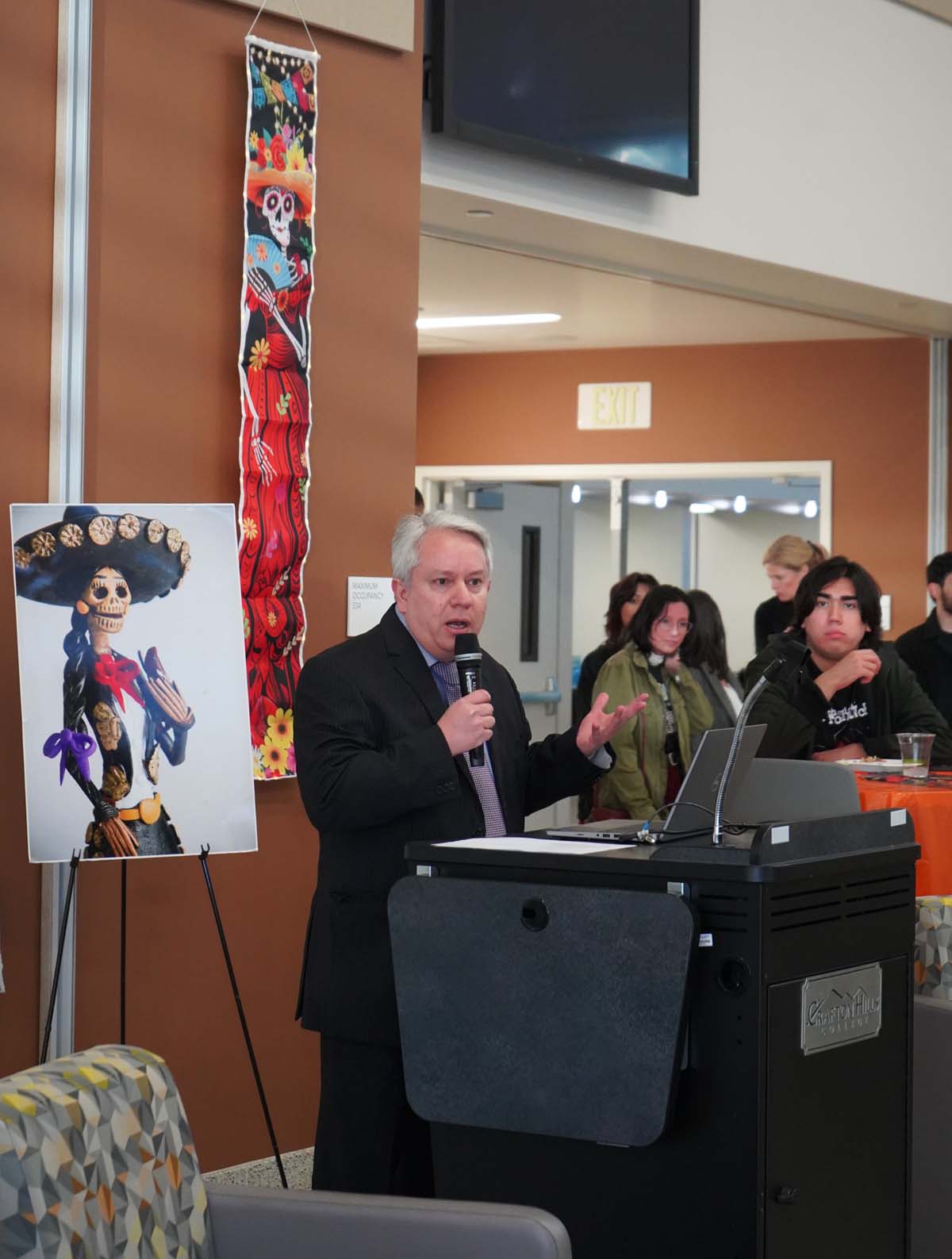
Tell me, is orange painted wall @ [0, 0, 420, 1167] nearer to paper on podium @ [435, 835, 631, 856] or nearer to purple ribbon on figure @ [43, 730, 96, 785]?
purple ribbon on figure @ [43, 730, 96, 785]

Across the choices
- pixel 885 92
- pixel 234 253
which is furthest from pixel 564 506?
pixel 234 253

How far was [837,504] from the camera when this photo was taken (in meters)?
9.21

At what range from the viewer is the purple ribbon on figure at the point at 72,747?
3367 millimetres

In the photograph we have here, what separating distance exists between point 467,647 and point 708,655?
3492 mm

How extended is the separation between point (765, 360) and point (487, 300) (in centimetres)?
203

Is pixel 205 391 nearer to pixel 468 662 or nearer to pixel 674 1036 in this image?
pixel 468 662

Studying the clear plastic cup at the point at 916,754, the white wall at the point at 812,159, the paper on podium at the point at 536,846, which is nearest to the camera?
the paper on podium at the point at 536,846

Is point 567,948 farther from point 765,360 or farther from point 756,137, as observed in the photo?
point 765,360

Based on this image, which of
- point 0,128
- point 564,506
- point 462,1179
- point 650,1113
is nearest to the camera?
point 650,1113

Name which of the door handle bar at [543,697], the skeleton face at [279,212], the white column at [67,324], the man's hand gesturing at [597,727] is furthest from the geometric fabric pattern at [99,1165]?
the door handle bar at [543,697]

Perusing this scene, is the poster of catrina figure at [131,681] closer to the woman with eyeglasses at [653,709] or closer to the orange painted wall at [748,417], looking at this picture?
the woman with eyeglasses at [653,709]

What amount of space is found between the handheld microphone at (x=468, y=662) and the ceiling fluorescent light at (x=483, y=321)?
581cm

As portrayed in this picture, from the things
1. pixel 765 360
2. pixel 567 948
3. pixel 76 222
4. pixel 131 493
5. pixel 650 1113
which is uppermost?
pixel 765 360

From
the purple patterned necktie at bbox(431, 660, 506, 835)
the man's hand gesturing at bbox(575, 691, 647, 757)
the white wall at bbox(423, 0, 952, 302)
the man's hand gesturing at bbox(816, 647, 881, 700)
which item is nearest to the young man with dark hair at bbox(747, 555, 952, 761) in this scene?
the man's hand gesturing at bbox(816, 647, 881, 700)
